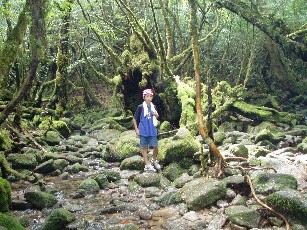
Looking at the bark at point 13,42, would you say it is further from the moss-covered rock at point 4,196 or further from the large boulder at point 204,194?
the large boulder at point 204,194

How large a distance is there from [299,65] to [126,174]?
47.0 feet

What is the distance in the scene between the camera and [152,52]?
14414 millimetres

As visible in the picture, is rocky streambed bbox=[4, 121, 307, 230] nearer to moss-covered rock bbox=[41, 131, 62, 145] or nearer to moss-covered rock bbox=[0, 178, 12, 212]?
moss-covered rock bbox=[0, 178, 12, 212]

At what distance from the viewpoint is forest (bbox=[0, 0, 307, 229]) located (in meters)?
6.57

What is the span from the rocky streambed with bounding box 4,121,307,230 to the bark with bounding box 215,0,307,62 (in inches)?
157

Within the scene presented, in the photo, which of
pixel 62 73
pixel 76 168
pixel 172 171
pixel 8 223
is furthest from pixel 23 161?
pixel 62 73

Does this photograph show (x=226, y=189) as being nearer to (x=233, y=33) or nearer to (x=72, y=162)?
(x=72, y=162)

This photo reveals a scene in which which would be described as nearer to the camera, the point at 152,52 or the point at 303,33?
the point at 303,33

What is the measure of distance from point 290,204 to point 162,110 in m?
10.1

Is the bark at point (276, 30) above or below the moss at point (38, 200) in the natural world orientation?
above

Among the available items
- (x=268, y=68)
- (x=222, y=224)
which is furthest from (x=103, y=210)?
(x=268, y=68)

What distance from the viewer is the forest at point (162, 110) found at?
259 inches

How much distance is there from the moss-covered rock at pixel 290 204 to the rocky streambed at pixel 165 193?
0.05 ft

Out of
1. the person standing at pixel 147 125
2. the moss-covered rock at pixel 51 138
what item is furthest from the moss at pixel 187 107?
the moss-covered rock at pixel 51 138
